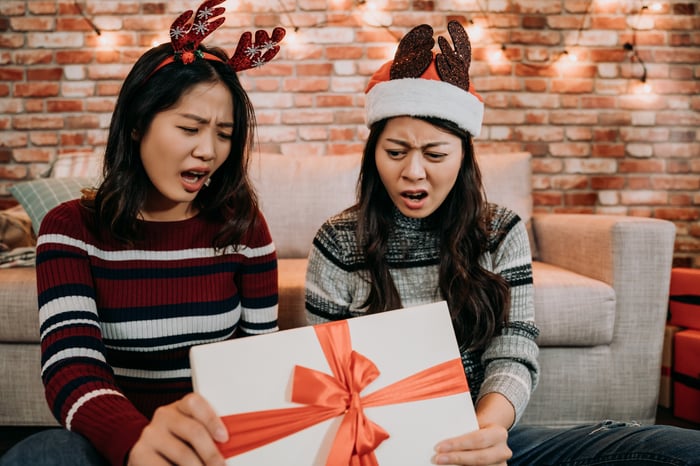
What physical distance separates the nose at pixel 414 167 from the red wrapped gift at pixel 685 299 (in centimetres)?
145

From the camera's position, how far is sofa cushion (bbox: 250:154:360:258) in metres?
2.11

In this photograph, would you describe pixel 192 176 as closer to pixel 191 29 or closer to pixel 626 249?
pixel 191 29

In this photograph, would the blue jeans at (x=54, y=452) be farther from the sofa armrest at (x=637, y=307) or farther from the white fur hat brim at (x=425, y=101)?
the sofa armrest at (x=637, y=307)

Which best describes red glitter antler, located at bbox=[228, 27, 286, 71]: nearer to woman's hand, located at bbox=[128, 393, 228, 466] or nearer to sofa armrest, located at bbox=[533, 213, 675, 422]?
woman's hand, located at bbox=[128, 393, 228, 466]

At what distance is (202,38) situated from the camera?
2.95 feet

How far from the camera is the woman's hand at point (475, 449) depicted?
61cm

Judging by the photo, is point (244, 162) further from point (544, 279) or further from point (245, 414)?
point (544, 279)

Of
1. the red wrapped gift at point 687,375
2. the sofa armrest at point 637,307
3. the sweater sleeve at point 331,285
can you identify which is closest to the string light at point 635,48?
the sofa armrest at point 637,307

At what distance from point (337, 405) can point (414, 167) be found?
48 centimetres

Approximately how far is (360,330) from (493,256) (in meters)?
0.50

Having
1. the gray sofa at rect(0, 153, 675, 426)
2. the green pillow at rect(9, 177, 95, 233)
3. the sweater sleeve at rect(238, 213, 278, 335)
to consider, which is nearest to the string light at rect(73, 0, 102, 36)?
the green pillow at rect(9, 177, 95, 233)

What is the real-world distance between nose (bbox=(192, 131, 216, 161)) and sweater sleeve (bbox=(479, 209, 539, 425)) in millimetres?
576

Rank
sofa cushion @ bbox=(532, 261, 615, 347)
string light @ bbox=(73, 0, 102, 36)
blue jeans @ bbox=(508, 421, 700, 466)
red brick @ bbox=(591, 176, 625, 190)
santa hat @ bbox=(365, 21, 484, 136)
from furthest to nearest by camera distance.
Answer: red brick @ bbox=(591, 176, 625, 190) < string light @ bbox=(73, 0, 102, 36) < sofa cushion @ bbox=(532, 261, 615, 347) < santa hat @ bbox=(365, 21, 484, 136) < blue jeans @ bbox=(508, 421, 700, 466)

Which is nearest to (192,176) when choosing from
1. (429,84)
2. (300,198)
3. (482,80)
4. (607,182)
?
(429,84)
